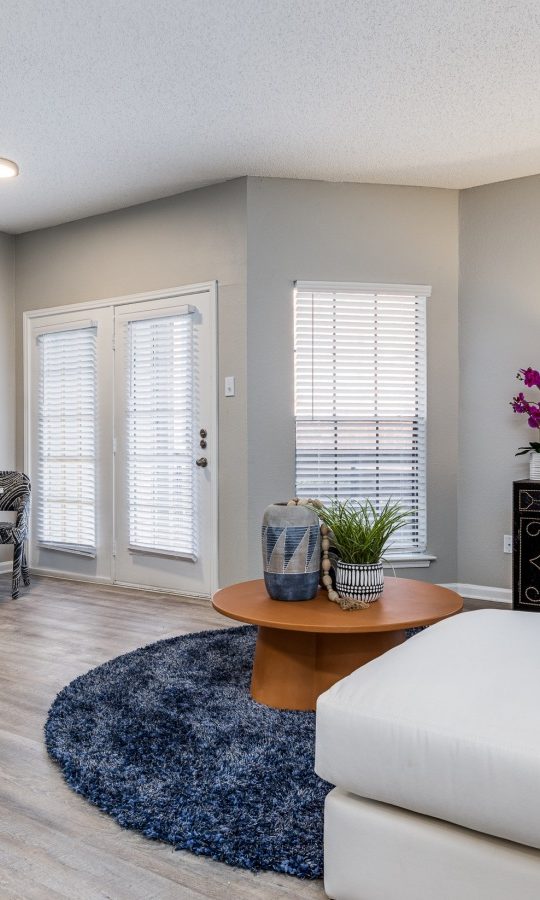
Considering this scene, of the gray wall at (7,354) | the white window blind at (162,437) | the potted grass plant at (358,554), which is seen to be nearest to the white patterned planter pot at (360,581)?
the potted grass plant at (358,554)

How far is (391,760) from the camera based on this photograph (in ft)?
4.25

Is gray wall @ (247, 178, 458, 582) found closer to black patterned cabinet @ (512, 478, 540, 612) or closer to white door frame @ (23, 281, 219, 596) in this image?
white door frame @ (23, 281, 219, 596)

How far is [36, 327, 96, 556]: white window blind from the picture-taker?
5.07m

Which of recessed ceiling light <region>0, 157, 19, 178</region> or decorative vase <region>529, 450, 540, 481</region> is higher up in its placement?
recessed ceiling light <region>0, 157, 19, 178</region>

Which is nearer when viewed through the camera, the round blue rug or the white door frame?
the round blue rug

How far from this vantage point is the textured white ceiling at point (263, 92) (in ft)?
8.95

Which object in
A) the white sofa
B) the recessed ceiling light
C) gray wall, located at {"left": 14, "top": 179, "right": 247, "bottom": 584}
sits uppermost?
the recessed ceiling light

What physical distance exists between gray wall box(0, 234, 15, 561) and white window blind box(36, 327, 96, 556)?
Answer: 0.98 feet

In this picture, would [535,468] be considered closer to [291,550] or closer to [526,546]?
[526,546]

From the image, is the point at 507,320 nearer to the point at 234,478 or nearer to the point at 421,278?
the point at 421,278

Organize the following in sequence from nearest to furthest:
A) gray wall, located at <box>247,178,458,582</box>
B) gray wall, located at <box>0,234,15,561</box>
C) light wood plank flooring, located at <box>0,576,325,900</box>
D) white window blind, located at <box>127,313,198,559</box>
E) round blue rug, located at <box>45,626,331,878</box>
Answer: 1. light wood plank flooring, located at <box>0,576,325,900</box>
2. round blue rug, located at <box>45,626,331,878</box>
3. gray wall, located at <box>247,178,458,582</box>
4. white window blind, located at <box>127,313,198,559</box>
5. gray wall, located at <box>0,234,15,561</box>

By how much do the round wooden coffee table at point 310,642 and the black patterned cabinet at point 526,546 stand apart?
54.9 inches

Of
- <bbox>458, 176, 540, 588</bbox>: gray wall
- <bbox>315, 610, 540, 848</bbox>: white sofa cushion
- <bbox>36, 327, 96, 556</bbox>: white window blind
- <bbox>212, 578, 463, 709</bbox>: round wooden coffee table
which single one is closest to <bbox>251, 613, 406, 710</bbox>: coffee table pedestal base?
<bbox>212, 578, 463, 709</bbox>: round wooden coffee table

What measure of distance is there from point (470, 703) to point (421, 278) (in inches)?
142
